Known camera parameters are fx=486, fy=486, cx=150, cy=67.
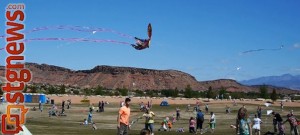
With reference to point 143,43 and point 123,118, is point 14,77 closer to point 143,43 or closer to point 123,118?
point 123,118

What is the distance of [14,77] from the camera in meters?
15.4

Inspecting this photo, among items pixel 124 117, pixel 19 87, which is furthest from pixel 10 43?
pixel 124 117

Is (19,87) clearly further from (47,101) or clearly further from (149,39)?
(47,101)

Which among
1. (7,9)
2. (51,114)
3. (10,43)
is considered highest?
(7,9)

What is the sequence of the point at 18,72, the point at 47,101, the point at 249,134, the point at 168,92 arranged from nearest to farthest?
the point at 18,72
the point at 249,134
the point at 47,101
the point at 168,92

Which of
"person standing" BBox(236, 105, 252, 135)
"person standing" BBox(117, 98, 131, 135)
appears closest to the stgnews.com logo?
"person standing" BBox(117, 98, 131, 135)

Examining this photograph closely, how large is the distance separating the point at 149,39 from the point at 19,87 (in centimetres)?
880

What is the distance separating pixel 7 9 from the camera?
16516mm

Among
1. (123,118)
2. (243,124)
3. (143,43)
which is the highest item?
(143,43)

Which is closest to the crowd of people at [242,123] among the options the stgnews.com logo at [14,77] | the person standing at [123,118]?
the person standing at [123,118]

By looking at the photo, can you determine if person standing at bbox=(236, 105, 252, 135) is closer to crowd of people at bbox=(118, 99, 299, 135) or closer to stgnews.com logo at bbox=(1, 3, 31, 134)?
crowd of people at bbox=(118, 99, 299, 135)

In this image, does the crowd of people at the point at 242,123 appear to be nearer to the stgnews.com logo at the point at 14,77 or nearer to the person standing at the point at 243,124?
the person standing at the point at 243,124

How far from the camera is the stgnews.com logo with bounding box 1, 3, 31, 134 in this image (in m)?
15.4

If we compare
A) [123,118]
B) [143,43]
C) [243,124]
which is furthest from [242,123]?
[143,43]
